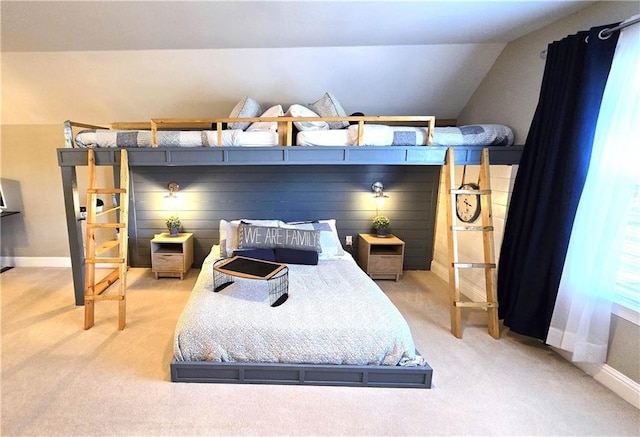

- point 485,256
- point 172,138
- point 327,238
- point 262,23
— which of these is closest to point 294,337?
point 327,238

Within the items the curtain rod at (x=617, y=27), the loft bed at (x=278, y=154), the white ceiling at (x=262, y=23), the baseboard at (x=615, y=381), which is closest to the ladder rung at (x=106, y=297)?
the loft bed at (x=278, y=154)

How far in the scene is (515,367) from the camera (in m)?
2.25

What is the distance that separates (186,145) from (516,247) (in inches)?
126

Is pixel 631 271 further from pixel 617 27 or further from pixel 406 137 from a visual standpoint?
pixel 406 137

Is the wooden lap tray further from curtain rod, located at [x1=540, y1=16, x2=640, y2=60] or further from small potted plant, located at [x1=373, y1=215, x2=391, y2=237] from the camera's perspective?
curtain rod, located at [x1=540, y1=16, x2=640, y2=60]

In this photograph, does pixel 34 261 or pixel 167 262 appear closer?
pixel 167 262

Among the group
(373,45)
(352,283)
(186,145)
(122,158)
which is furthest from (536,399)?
(122,158)

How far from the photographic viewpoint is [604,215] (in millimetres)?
1952

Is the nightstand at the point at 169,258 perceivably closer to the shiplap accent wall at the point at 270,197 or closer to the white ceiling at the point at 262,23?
the shiplap accent wall at the point at 270,197

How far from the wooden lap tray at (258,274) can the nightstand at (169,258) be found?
4.21 feet

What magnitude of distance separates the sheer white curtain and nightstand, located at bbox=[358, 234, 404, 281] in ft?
5.85

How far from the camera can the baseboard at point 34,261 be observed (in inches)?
165

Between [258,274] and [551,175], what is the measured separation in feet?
7.94

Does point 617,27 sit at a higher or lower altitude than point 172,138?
higher
